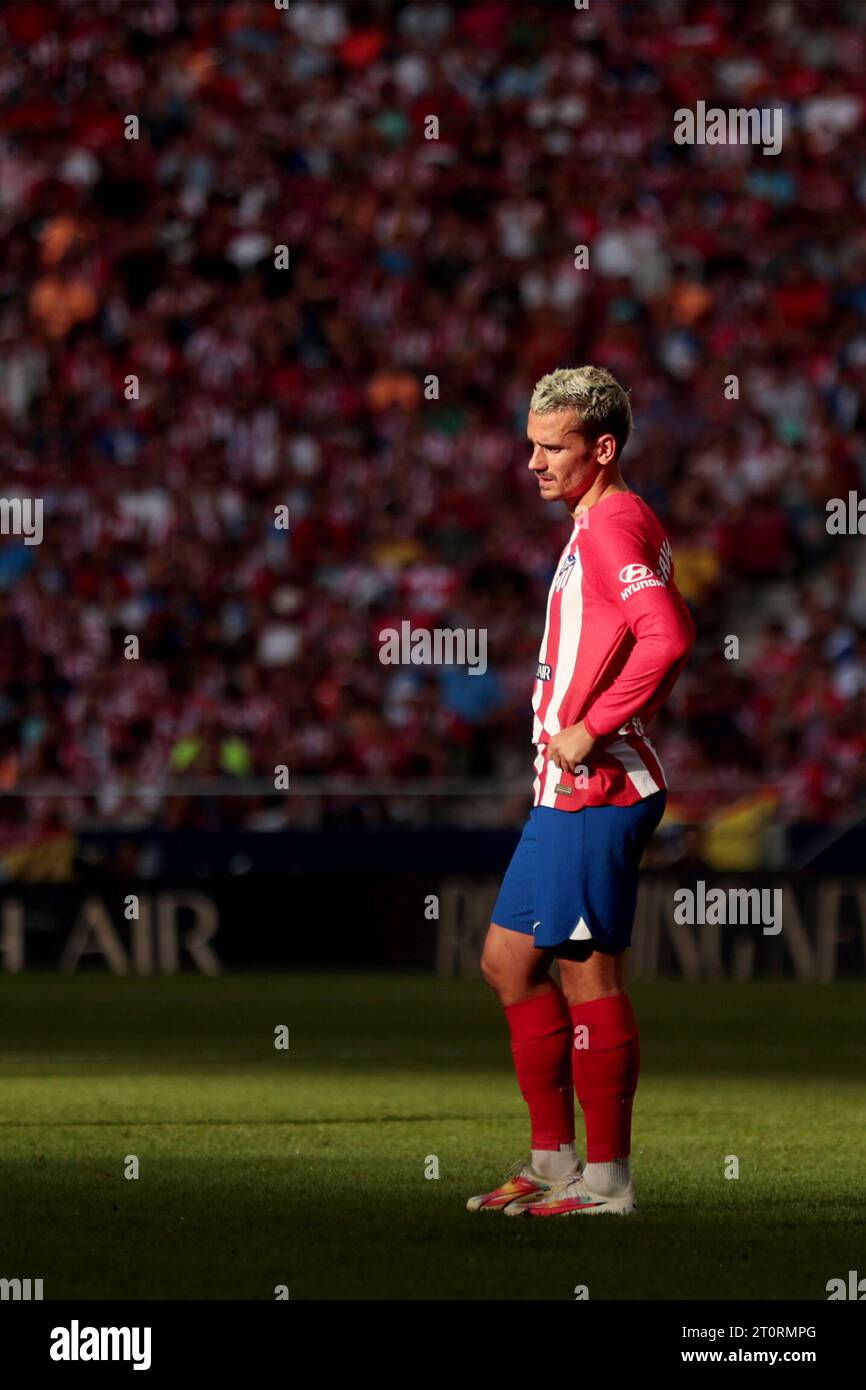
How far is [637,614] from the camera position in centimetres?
653

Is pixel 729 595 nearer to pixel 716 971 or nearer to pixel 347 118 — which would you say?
pixel 716 971

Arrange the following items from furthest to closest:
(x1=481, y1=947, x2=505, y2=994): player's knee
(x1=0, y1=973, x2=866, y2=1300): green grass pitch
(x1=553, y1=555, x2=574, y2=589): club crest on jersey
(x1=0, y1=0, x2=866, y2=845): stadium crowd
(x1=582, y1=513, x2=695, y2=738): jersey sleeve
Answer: (x1=0, y1=0, x2=866, y2=845): stadium crowd → (x1=481, y1=947, x2=505, y2=994): player's knee → (x1=553, y1=555, x2=574, y2=589): club crest on jersey → (x1=582, y1=513, x2=695, y2=738): jersey sleeve → (x1=0, y1=973, x2=866, y2=1300): green grass pitch

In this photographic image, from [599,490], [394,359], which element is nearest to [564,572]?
[599,490]

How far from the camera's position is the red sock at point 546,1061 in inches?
271

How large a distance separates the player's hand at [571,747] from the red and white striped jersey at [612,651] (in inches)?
1.1

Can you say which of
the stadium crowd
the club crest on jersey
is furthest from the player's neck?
the stadium crowd

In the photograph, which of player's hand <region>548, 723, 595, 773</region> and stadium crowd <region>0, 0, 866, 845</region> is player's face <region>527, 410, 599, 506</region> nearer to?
player's hand <region>548, 723, 595, 773</region>

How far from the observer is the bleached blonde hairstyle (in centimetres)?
670

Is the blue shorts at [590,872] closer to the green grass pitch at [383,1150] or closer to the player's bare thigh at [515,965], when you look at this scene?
the player's bare thigh at [515,965]

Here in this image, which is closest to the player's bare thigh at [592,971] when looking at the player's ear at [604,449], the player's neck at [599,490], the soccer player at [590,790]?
Result: the soccer player at [590,790]
